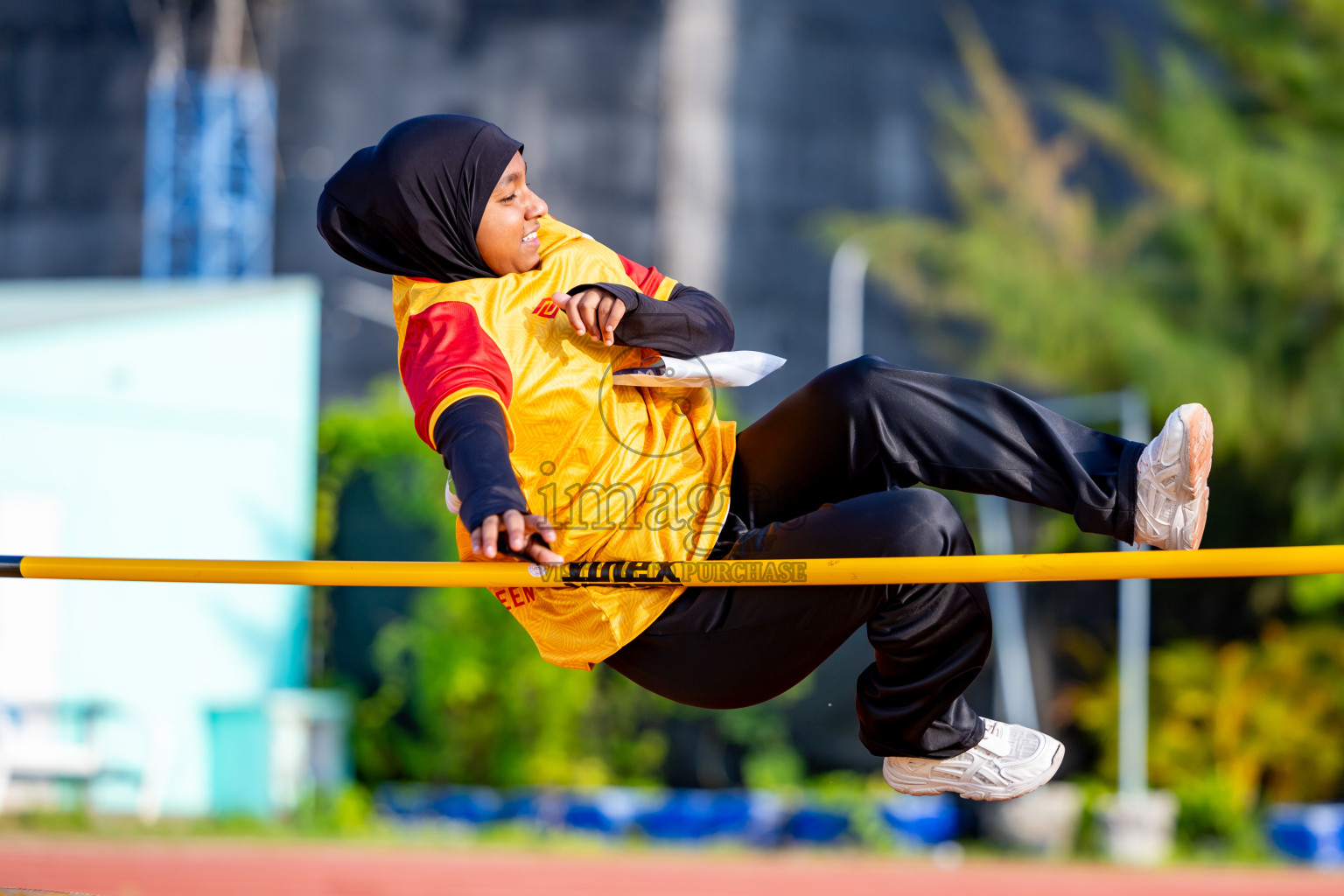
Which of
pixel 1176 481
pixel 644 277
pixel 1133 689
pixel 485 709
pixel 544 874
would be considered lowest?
pixel 544 874

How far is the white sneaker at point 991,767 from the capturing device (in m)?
3.00

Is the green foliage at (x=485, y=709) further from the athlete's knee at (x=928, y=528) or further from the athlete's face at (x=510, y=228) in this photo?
the athlete's knee at (x=928, y=528)

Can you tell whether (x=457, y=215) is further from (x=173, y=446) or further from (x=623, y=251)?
(x=623, y=251)

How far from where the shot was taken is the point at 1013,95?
14.1 m

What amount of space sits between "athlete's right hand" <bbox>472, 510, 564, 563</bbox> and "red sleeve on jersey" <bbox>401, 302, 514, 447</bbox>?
0.30 metres

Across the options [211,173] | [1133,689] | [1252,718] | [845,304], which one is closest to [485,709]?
[1133,689]

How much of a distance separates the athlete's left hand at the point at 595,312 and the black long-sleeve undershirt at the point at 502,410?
18 mm

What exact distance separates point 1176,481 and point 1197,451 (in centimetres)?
7

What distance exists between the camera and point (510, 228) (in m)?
2.93

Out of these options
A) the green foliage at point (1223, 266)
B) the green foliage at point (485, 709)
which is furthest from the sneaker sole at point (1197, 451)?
the green foliage at point (1223, 266)

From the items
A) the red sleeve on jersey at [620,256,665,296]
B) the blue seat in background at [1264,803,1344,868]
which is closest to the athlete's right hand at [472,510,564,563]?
the red sleeve on jersey at [620,256,665,296]

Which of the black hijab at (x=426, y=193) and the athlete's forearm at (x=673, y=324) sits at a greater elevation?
the black hijab at (x=426, y=193)

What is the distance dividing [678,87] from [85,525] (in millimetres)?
7079

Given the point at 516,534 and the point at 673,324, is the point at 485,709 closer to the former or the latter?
the point at 673,324
